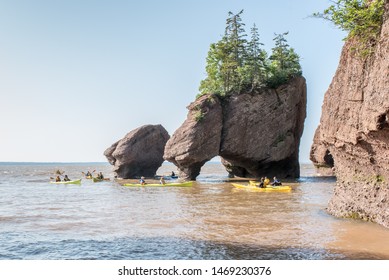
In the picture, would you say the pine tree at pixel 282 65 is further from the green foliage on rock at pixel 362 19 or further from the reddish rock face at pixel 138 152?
the green foliage on rock at pixel 362 19

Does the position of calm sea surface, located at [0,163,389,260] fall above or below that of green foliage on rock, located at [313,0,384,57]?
below

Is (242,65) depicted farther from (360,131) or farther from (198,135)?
(360,131)

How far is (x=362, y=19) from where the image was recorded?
15227mm

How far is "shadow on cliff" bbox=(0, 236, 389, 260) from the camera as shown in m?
12.1

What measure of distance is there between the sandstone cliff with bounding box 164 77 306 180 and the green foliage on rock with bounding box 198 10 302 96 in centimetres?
136

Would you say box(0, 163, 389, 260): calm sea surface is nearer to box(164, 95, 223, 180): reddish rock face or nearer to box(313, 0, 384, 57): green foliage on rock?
box(313, 0, 384, 57): green foliage on rock

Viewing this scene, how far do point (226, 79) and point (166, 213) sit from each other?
103 ft

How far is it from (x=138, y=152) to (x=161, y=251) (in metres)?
43.0

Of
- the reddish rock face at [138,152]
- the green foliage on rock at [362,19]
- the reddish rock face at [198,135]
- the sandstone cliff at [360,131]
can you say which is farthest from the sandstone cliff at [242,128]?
the green foliage on rock at [362,19]

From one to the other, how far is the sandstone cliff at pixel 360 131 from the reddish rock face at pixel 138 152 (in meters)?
38.1

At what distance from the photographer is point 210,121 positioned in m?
45.9

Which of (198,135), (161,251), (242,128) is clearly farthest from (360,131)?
(242,128)

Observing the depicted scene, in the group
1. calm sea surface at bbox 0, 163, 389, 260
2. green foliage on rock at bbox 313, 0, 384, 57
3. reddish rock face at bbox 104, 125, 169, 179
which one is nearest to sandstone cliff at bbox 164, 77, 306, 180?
reddish rock face at bbox 104, 125, 169, 179
